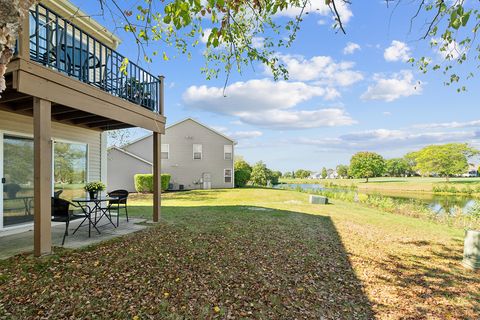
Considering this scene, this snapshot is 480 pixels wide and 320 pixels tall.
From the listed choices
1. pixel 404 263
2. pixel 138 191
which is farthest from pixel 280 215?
pixel 138 191

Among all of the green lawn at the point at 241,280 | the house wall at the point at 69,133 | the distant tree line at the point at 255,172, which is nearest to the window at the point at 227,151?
the distant tree line at the point at 255,172

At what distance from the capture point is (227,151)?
24484 millimetres

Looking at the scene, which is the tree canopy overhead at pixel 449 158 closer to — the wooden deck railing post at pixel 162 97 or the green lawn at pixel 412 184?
the green lawn at pixel 412 184

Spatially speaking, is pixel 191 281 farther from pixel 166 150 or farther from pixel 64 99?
pixel 166 150

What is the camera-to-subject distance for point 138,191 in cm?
2034

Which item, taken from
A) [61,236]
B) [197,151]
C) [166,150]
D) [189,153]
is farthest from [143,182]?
[61,236]

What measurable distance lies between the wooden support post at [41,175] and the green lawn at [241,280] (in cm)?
37

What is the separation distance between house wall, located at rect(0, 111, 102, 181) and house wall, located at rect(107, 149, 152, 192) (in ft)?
44.1

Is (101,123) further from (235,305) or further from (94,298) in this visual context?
(235,305)

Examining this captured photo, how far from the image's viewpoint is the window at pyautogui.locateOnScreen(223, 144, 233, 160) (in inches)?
961

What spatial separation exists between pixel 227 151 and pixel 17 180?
1893 centimetres

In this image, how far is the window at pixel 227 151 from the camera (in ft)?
80.1

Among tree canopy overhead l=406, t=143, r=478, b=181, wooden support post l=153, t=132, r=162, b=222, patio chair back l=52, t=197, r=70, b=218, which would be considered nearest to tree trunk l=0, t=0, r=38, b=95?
patio chair back l=52, t=197, r=70, b=218

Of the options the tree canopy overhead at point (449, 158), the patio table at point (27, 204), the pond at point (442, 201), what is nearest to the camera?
the patio table at point (27, 204)
